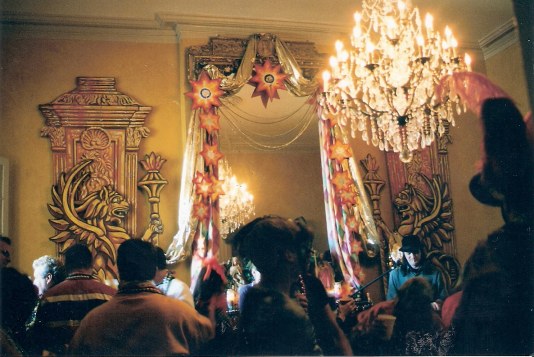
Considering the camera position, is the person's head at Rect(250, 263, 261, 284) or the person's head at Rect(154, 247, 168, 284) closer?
the person's head at Rect(250, 263, 261, 284)

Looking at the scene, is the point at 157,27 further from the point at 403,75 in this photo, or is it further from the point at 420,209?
the point at 420,209

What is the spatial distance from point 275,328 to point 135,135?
88.8 inches

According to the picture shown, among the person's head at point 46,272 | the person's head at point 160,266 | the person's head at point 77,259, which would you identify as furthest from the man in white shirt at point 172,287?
the person's head at point 46,272

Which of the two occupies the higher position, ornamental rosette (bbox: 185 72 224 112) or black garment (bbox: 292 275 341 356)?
ornamental rosette (bbox: 185 72 224 112)

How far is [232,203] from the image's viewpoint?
3.76 metres

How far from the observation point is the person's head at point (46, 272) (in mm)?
3332

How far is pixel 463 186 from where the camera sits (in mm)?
4184

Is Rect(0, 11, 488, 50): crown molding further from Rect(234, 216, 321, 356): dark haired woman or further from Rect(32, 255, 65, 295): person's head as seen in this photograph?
Rect(234, 216, 321, 356): dark haired woman

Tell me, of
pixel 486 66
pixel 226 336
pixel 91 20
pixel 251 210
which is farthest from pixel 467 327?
pixel 91 20

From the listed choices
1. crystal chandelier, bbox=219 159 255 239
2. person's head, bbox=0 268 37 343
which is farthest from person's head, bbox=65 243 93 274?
crystal chandelier, bbox=219 159 255 239

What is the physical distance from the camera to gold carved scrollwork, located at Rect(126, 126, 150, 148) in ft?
13.0

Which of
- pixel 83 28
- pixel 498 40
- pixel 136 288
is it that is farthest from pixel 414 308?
pixel 83 28

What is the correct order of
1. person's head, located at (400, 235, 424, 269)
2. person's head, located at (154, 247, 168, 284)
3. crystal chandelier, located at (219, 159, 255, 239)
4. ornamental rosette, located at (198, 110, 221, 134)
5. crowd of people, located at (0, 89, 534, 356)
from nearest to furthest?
crowd of people, located at (0, 89, 534, 356) < person's head, located at (154, 247, 168, 284) < person's head, located at (400, 235, 424, 269) < crystal chandelier, located at (219, 159, 255, 239) < ornamental rosette, located at (198, 110, 221, 134)

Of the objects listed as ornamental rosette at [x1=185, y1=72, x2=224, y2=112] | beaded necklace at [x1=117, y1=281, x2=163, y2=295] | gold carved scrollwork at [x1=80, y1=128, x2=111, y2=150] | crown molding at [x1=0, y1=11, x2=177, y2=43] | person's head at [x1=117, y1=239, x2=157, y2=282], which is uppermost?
Result: crown molding at [x1=0, y1=11, x2=177, y2=43]
